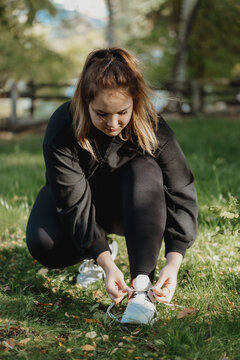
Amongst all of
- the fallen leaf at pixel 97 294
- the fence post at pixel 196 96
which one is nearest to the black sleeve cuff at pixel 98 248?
the fallen leaf at pixel 97 294

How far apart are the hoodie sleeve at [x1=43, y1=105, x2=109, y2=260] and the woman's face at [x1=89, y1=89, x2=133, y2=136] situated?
0.24 meters

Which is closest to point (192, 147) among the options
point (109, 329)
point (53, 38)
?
point (109, 329)

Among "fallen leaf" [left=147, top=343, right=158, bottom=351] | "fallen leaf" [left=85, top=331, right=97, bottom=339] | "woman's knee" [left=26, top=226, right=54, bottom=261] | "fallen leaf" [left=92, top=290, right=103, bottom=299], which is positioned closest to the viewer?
"fallen leaf" [left=147, top=343, right=158, bottom=351]

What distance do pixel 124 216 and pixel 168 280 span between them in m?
0.35

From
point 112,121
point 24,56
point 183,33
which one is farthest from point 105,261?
point 24,56

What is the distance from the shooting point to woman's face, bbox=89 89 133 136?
194 centimetres

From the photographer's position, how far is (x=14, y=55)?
13.4 metres

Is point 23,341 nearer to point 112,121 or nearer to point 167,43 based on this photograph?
point 112,121

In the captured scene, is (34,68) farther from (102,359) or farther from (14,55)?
(102,359)

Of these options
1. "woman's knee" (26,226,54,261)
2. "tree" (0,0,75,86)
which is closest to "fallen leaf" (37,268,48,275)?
"woman's knee" (26,226,54,261)

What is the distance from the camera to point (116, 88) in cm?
194

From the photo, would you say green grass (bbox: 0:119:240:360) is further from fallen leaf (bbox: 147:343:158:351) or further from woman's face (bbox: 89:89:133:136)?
woman's face (bbox: 89:89:133:136)

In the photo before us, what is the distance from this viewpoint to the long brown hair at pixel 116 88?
77.1 inches

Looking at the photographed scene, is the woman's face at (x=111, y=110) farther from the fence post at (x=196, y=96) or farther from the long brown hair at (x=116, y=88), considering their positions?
the fence post at (x=196, y=96)
